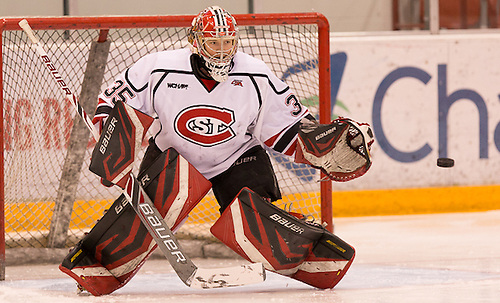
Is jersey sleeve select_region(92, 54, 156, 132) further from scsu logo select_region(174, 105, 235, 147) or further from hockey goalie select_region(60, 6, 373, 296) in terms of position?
scsu logo select_region(174, 105, 235, 147)

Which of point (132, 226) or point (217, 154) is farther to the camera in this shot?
point (217, 154)

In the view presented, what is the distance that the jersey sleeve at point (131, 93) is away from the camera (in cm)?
291

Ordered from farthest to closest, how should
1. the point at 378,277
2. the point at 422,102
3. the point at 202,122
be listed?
the point at 422,102 → the point at 378,277 → the point at 202,122

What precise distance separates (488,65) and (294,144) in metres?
2.74

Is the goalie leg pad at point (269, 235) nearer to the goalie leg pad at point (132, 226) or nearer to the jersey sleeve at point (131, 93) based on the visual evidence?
the goalie leg pad at point (132, 226)

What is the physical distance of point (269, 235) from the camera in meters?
2.85

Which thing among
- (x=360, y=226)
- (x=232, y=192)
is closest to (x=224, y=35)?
(x=232, y=192)

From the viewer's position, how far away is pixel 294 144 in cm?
307

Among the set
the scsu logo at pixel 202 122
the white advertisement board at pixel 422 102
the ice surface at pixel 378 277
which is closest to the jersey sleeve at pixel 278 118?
the scsu logo at pixel 202 122

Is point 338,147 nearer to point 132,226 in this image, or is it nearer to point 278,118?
point 278,118

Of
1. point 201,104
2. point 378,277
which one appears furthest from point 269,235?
point 378,277

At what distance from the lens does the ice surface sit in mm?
2791

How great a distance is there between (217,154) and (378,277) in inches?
31.1

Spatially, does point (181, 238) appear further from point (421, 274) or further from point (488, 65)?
point (488, 65)
